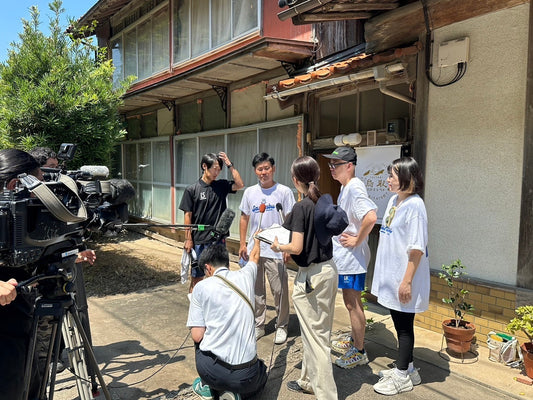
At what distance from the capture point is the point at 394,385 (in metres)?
2.84

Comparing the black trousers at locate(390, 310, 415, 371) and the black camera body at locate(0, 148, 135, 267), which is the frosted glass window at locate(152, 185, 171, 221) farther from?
the black trousers at locate(390, 310, 415, 371)

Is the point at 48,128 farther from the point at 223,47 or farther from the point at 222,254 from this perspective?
the point at 222,254

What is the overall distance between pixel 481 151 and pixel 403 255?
158 cm

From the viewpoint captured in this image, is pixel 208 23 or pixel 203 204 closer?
pixel 203 204

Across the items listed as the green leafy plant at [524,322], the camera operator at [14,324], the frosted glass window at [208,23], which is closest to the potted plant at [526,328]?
the green leafy plant at [524,322]

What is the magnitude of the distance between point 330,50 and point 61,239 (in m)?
4.72

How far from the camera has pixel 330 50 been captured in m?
5.50

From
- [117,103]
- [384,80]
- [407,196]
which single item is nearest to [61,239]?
[407,196]

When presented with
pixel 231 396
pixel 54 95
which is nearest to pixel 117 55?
pixel 54 95

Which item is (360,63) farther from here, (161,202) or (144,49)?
(161,202)

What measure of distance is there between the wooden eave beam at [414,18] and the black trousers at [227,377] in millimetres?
3718

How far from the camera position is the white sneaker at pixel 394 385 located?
282 cm

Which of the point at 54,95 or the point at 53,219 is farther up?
the point at 54,95

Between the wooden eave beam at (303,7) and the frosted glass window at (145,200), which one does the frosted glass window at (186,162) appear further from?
the wooden eave beam at (303,7)
